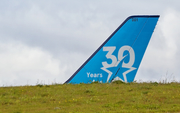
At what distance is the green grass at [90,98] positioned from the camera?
33.5 feet

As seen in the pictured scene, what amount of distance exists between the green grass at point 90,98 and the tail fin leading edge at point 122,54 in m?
0.68

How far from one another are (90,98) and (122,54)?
14.2 ft

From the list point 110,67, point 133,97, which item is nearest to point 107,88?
point 110,67

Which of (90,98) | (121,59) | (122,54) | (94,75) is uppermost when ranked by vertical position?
(122,54)

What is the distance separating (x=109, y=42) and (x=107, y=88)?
2.95 m

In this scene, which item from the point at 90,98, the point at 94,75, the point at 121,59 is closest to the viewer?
the point at 90,98

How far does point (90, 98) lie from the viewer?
12250 mm

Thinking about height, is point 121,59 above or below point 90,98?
above

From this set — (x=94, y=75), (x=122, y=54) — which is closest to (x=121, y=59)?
(x=122, y=54)

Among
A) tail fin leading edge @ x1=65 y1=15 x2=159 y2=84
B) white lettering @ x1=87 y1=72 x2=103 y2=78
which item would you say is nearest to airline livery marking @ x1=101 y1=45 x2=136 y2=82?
tail fin leading edge @ x1=65 y1=15 x2=159 y2=84

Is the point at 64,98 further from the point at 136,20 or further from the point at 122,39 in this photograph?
the point at 136,20

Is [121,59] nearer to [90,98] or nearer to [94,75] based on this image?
[94,75]

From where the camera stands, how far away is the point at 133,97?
39.1ft

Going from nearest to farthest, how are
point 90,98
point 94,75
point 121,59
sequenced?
point 90,98, point 121,59, point 94,75
